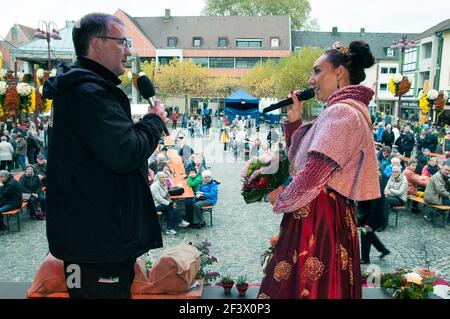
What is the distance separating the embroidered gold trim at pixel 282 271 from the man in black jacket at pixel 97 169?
2.40ft

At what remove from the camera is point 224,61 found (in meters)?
50.7

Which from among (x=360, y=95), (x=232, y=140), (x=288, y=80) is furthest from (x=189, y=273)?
(x=288, y=80)

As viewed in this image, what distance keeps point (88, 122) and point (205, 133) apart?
95.0 feet

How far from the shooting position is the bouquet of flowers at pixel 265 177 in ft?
8.20

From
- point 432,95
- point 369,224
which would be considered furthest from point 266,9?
point 369,224

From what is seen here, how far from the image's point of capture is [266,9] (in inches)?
2146

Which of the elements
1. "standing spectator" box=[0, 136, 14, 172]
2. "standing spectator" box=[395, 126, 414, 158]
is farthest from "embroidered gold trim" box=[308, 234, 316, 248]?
"standing spectator" box=[395, 126, 414, 158]

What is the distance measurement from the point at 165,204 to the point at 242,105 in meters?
18.8

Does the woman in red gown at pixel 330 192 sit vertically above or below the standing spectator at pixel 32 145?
above

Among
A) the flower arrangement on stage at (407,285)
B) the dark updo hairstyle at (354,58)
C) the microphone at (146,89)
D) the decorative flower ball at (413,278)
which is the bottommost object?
the flower arrangement on stage at (407,285)

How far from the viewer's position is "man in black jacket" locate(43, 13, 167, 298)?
177 centimetres

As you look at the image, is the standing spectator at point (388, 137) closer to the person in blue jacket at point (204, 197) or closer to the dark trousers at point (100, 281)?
the person in blue jacket at point (204, 197)

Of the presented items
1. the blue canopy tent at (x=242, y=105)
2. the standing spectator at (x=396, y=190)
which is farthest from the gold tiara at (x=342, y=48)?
the blue canopy tent at (x=242, y=105)
